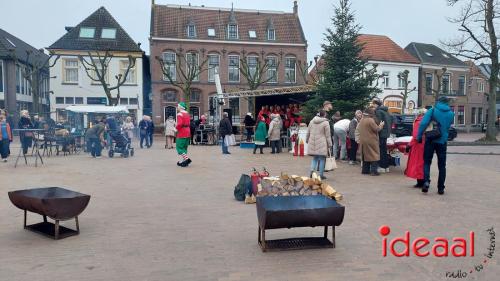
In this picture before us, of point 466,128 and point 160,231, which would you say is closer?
point 160,231

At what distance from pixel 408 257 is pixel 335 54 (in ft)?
41.2

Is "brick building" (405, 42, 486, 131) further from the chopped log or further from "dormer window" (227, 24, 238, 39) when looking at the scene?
the chopped log

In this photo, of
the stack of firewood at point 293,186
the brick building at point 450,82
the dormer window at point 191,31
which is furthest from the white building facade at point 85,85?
the stack of firewood at point 293,186

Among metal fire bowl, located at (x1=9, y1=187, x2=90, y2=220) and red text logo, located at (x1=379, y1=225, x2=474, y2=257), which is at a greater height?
metal fire bowl, located at (x1=9, y1=187, x2=90, y2=220)

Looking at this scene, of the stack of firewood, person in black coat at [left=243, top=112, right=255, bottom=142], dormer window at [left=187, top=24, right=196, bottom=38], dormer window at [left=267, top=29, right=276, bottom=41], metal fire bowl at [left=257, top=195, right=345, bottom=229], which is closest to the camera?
metal fire bowl at [left=257, top=195, right=345, bottom=229]

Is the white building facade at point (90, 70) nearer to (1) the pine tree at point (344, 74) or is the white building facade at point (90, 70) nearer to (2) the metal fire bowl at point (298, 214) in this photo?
(1) the pine tree at point (344, 74)

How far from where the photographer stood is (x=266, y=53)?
42.8 metres

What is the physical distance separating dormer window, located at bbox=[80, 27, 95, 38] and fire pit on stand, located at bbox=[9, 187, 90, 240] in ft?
122

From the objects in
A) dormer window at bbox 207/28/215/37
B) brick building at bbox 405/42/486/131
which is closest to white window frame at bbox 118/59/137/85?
dormer window at bbox 207/28/215/37

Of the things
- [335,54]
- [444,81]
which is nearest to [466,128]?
[444,81]

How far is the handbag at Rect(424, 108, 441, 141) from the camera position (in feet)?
26.5

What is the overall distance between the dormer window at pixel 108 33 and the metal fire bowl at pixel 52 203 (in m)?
37.4

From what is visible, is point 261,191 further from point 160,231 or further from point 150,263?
point 150,263

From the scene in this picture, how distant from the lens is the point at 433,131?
810cm
